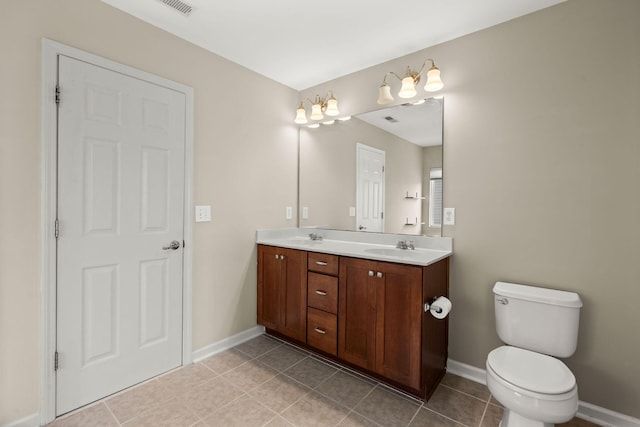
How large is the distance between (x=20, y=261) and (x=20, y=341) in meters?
0.42

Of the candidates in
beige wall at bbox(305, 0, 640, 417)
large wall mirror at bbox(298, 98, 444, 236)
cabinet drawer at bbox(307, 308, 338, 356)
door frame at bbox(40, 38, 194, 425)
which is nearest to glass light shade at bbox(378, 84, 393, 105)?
large wall mirror at bbox(298, 98, 444, 236)

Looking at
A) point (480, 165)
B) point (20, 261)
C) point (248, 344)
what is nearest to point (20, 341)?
point (20, 261)

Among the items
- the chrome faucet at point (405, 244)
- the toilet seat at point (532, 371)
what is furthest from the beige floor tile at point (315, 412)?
the chrome faucet at point (405, 244)

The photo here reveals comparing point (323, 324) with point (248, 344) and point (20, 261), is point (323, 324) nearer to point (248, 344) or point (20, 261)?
point (248, 344)

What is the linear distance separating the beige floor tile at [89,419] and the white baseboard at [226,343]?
0.65 metres

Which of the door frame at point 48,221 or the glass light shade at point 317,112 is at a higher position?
the glass light shade at point 317,112

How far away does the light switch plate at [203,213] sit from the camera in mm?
2305

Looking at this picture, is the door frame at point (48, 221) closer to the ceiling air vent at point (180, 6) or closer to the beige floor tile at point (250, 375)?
the ceiling air vent at point (180, 6)

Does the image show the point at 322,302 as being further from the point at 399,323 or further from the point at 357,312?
the point at 399,323

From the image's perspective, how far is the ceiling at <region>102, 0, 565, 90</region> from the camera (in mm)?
1844

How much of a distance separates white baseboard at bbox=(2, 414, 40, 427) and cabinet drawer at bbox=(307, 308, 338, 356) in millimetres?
1633

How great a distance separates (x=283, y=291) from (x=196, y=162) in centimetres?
127

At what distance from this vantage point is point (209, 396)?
1.89 meters

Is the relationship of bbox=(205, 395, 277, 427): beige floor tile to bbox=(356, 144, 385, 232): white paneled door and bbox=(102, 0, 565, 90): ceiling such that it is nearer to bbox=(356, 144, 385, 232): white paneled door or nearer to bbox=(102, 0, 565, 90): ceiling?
bbox=(356, 144, 385, 232): white paneled door
